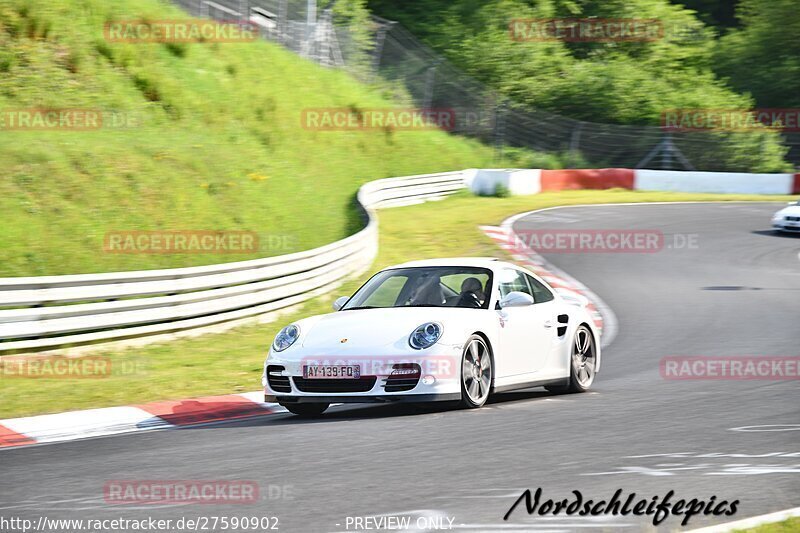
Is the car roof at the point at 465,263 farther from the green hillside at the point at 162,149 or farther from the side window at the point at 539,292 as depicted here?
the green hillside at the point at 162,149

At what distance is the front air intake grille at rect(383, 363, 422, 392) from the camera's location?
28.3 feet

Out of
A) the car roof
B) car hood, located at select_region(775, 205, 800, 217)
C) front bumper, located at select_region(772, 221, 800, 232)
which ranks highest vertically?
the car roof

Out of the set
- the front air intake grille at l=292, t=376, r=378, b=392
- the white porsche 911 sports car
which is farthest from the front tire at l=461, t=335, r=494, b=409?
the front air intake grille at l=292, t=376, r=378, b=392

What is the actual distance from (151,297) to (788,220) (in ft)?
60.5

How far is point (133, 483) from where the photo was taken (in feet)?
20.3

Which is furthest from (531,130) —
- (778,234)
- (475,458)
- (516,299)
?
(475,458)

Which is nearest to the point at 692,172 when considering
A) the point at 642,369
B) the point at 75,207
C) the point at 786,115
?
the point at 786,115

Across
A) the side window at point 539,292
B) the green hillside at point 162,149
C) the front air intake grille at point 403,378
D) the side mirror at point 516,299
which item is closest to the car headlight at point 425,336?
the front air intake grille at point 403,378

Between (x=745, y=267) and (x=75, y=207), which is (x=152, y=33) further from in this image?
(x=745, y=267)

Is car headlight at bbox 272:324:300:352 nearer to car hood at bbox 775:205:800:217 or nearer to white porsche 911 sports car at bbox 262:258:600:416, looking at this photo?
white porsche 911 sports car at bbox 262:258:600:416

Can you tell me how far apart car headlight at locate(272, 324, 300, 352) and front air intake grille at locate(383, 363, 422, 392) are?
3.06 ft

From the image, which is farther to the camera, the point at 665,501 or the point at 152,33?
the point at 152,33

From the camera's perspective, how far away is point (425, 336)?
347 inches

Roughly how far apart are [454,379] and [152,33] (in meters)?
24.5
